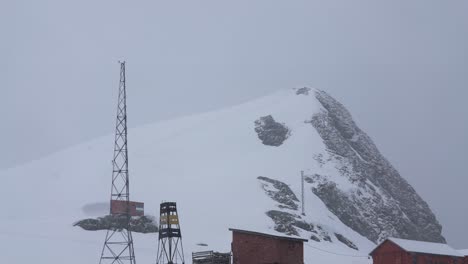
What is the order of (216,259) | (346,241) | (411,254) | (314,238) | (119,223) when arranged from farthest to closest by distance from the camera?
(346,241)
(314,238)
(119,223)
(411,254)
(216,259)

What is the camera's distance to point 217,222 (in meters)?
85.5

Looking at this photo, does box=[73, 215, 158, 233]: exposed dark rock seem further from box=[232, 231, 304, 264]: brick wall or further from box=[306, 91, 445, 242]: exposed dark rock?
box=[306, 91, 445, 242]: exposed dark rock

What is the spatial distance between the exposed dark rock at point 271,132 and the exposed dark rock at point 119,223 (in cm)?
4441

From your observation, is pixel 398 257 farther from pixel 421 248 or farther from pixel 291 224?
pixel 291 224

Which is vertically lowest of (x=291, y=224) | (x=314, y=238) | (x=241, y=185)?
(x=314, y=238)

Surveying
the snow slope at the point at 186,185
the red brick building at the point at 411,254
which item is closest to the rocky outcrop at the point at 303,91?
the snow slope at the point at 186,185

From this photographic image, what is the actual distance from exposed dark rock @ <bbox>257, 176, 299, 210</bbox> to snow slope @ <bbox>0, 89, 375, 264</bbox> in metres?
1.10

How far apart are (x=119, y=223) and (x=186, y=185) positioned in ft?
77.1

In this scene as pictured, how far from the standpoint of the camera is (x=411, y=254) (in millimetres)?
57188

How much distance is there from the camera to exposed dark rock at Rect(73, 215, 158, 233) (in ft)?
258

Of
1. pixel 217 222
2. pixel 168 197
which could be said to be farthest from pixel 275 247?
pixel 168 197

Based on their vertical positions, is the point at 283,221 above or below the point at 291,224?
above

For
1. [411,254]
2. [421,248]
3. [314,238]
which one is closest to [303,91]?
[314,238]

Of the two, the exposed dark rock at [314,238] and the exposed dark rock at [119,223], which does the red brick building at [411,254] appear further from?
the exposed dark rock at [119,223]
